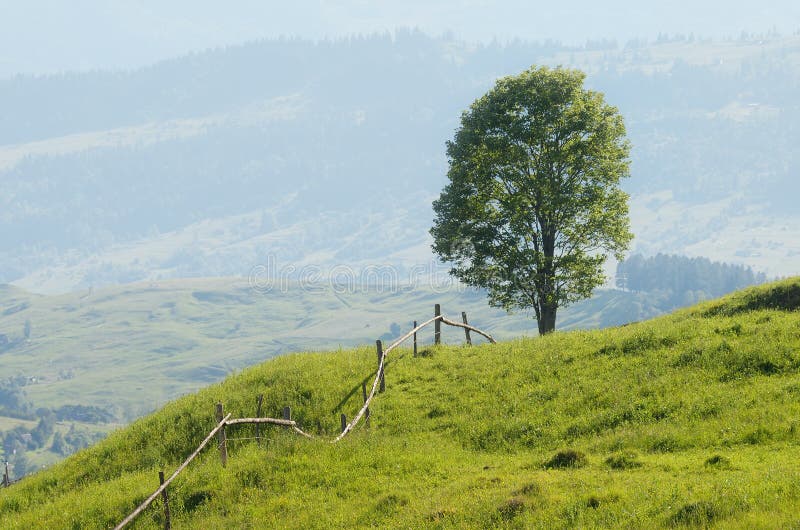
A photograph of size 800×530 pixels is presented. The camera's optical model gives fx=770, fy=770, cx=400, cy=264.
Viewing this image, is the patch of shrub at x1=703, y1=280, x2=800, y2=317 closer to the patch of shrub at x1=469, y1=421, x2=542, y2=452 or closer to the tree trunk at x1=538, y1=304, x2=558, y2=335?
the tree trunk at x1=538, y1=304, x2=558, y2=335

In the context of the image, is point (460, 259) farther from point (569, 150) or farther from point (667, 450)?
point (667, 450)

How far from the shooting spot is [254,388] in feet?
130

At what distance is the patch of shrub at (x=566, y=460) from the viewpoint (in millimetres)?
24234

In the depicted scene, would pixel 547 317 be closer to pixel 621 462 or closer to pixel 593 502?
pixel 621 462

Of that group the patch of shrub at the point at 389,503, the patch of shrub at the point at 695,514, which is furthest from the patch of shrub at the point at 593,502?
the patch of shrub at the point at 389,503

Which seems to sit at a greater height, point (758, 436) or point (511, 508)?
point (758, 436)

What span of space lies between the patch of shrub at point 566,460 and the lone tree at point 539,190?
89.1ft

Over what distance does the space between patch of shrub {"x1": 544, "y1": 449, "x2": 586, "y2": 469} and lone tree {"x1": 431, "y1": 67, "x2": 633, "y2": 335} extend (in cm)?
2716

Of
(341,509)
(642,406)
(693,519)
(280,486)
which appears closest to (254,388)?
(280,486)

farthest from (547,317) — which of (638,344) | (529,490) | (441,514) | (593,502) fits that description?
(593,502)

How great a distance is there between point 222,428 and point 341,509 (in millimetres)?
7826

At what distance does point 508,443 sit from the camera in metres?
28.6

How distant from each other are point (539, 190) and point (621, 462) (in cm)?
3055

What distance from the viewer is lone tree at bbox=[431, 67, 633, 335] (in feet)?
171
